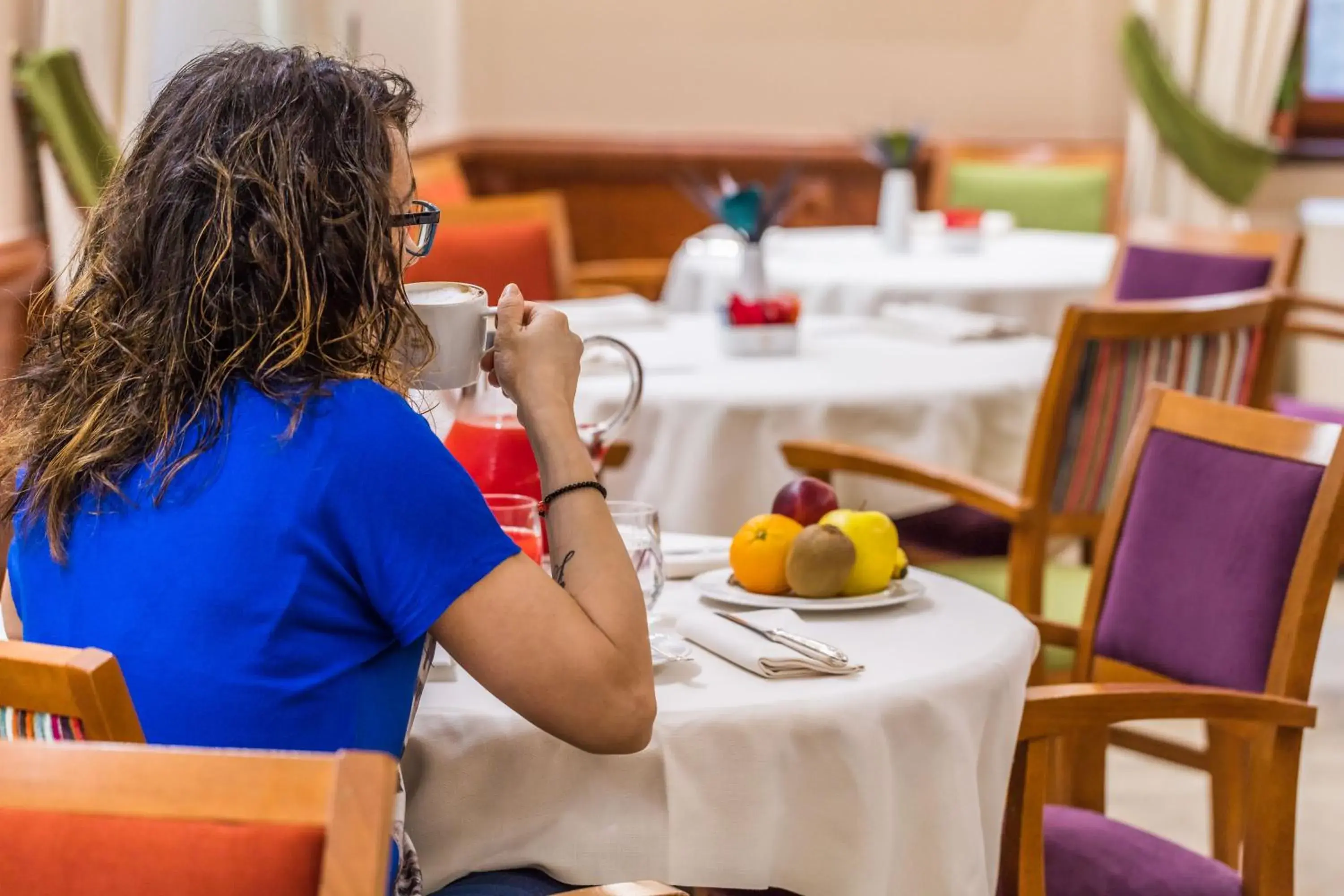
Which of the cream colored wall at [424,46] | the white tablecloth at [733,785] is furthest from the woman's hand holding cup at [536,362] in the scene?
the cream colored wall at [424,46]

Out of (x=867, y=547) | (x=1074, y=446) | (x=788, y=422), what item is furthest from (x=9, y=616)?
(x=1074, y=446)

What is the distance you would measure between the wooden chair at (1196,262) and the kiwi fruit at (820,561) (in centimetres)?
235

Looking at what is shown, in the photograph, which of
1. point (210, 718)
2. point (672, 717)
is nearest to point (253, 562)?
point (210, 718)

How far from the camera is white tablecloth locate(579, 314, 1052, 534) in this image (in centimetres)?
279

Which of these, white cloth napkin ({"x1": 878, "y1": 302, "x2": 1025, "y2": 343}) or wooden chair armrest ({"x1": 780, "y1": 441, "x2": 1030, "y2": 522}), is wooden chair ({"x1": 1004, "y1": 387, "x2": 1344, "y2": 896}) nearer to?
wooden chair armrest ({"x1": 780, "y1": 441, "x2": 1030, "y2": 522})

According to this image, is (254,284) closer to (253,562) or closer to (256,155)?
(256,155)

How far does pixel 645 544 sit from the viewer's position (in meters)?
1.58

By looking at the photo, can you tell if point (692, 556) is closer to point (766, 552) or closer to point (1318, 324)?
point (766, 552)

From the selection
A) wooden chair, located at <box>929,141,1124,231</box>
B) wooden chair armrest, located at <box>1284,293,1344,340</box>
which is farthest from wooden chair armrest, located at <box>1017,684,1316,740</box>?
wooden chair, located at <box>929,141,1124,231</box>

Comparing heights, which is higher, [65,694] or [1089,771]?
[65,694]

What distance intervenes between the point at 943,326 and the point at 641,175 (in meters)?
3.06

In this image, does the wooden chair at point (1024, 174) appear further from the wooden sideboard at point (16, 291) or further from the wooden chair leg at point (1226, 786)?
the wooden sideboard at point (16, 291)

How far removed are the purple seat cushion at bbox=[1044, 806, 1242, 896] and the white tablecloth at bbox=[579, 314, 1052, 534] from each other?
3.54ft

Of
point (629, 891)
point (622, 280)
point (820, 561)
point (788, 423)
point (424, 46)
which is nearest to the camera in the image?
point (629, 891)
